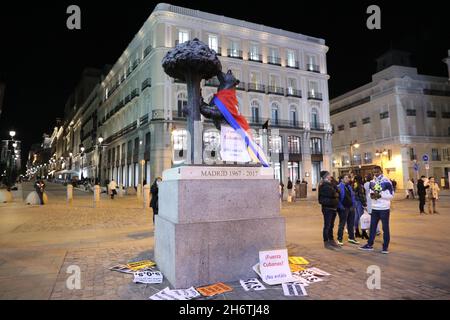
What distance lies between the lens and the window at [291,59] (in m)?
40.5

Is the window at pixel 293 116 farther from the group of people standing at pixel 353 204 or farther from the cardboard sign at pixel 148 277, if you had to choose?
the cardboard sign at pixel 148 277

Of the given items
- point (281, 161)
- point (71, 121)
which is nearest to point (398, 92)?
point (281, 161)

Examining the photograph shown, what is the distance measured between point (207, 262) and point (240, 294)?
70 centimetres

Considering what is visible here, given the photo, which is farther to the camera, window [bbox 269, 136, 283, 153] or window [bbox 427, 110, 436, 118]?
window [bbox 427, 110, 436, 118]

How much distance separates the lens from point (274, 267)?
482 cm

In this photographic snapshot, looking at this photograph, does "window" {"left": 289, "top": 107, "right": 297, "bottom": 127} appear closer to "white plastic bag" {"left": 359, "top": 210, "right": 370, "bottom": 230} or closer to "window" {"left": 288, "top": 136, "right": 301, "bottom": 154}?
"window" {"left": 288, "top": 136, "right": 301, "bottom": 154}

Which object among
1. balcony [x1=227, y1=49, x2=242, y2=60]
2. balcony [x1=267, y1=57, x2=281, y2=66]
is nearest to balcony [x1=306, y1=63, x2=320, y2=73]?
balcony [x1=267, y1=57, x2=281, y2=66]

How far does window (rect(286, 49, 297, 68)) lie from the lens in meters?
40.5

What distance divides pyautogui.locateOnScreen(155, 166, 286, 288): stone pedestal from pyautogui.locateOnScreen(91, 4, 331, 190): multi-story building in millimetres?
28104

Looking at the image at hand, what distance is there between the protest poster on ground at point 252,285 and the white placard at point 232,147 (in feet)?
6.67

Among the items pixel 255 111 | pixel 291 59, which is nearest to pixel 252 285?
pixel 255 111

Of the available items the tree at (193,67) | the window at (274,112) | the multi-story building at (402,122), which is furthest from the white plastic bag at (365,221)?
the multi-story building at (402,122)
